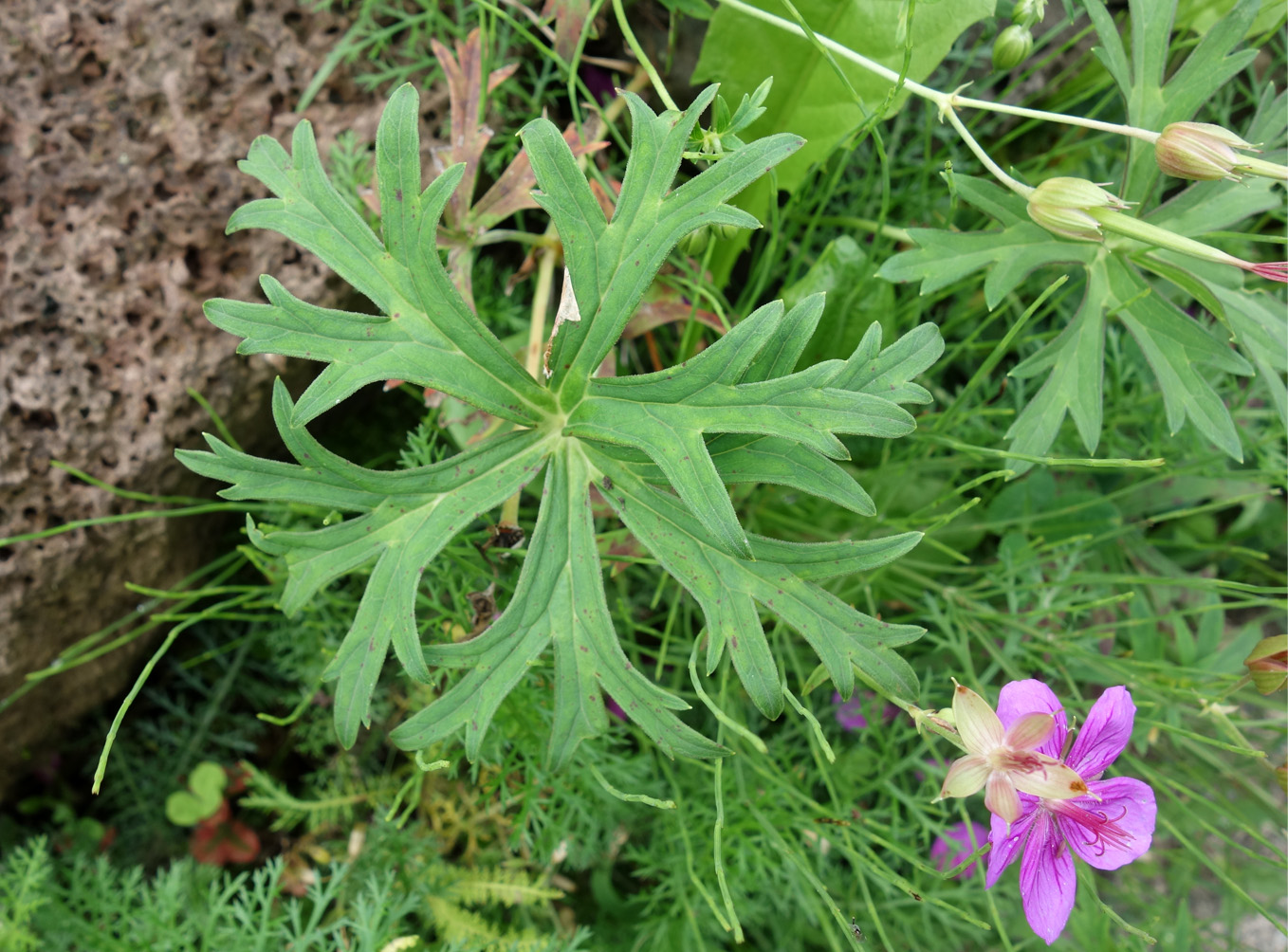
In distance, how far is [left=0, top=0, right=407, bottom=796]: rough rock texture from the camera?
1.48 meters

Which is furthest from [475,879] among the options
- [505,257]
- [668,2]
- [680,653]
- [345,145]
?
[668,2]

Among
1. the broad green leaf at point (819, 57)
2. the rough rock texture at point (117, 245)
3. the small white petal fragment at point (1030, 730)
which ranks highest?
the broad green leaf at point (819, 57)

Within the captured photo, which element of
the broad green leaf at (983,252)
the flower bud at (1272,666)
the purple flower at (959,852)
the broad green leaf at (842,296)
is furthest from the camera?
the purple flower at (959,852)

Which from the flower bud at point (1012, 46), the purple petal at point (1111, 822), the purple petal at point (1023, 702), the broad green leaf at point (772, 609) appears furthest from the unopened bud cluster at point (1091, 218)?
the purple petal at point (1111, 822)

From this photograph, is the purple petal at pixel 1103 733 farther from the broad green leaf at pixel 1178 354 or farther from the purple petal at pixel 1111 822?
the broad green leaf at pixel 1178 354

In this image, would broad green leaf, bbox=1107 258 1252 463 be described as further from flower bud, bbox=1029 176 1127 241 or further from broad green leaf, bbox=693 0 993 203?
broad green leaf, bbox=693 0 993 203

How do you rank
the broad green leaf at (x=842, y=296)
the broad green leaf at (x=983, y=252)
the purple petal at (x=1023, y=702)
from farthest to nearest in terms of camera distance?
1. the broad green leaf at (x=842, y=296)
2. the broad green leaf at (x=983, y=252)
3. the purple petal at (x=1023, y=702)

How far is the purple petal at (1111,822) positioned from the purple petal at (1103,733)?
0.03 m

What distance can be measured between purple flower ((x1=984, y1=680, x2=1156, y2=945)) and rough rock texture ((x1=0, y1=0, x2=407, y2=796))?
4.65 feet

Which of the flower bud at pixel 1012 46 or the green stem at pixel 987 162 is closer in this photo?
the green stem at pixel 987 162

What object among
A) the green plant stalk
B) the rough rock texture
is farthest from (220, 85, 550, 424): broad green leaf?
the green plant stalk

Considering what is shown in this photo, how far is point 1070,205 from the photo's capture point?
1.08 metres

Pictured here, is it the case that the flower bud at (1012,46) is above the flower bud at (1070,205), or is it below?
above

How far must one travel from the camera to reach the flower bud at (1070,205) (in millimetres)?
1063
